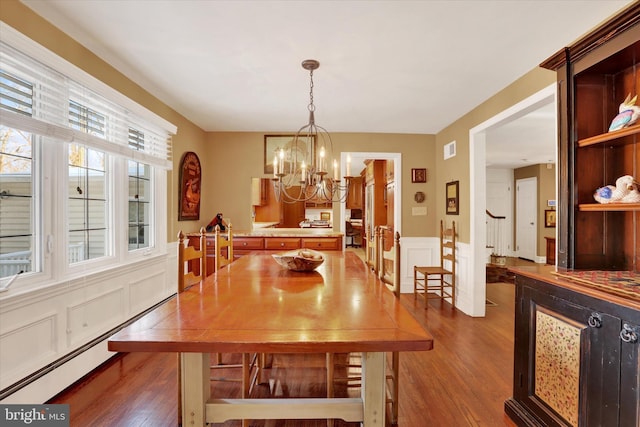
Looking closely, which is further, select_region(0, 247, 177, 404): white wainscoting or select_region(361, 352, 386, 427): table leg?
select_region(0, 247, 177, 404): white wainscoting

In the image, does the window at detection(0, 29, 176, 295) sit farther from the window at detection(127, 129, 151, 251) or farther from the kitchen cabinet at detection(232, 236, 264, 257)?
the kitchen cabinet at detection(232, 236, 264, 257)

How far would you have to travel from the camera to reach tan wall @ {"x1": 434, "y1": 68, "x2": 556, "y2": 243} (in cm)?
258

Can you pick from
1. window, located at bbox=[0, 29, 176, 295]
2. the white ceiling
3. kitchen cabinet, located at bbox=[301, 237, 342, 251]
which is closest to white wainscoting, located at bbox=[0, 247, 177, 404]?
window, located at bbox=[0, 29, 176, 295]

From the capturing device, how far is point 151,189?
3242 millimetres

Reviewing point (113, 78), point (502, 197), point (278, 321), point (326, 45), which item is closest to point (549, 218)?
point (502, 197)

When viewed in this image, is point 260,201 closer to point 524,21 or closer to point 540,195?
point 524,21

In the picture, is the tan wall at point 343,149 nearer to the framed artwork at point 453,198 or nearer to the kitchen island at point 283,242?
the framed artwork at point 453,198

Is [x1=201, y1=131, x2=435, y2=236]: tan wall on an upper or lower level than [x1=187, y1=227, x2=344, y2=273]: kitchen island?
upper

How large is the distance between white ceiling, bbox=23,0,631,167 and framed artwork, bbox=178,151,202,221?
0.71 m

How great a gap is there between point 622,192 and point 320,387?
6.93 feet

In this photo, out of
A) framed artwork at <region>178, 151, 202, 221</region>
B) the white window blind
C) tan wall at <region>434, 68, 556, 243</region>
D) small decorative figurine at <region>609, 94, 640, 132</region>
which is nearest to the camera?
small decorative figurine at <region>609, 94, 640, 132</region>

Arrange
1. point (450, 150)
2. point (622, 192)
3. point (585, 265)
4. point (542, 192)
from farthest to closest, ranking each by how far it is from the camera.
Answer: point (542, 192) → point (450, 150) → point (585, 265) → point (622, 192)

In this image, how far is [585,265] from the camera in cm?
178

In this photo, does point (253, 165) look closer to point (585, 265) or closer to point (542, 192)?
point (585, 265)
